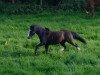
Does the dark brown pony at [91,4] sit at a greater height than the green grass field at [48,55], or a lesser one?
greater

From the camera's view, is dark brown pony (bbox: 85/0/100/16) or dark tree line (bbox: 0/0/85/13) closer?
dark brown pony (bbox: 85/0/100/16)

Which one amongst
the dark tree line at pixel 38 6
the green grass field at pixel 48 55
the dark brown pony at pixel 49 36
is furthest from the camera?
the dark tree line at pixel 38 6

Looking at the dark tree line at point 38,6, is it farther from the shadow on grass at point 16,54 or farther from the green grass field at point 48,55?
the shadow on grass at point 16,54

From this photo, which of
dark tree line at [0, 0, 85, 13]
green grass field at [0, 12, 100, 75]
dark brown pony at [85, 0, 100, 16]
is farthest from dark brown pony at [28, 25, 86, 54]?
dark tree line at [0, 0, 85, 13]

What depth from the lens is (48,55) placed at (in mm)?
13695

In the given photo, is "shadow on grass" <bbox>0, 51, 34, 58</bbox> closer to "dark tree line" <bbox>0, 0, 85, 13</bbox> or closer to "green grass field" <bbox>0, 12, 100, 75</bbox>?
"green grass field" <bbox>0, 12, 100, 75</bbox>

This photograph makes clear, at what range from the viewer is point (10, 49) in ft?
47.7

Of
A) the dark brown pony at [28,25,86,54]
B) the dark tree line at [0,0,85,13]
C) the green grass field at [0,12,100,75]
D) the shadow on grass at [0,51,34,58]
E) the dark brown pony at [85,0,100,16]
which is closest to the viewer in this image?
the green grass field at [0,12,100,75]

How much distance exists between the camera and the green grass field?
1215 cm

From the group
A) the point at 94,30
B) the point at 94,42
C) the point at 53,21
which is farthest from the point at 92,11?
the point at 94,42


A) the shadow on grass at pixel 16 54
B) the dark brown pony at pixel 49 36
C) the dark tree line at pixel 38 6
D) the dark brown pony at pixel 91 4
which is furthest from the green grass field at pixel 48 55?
the dark tree line at pixel 38 6

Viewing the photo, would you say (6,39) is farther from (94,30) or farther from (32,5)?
(32,5)

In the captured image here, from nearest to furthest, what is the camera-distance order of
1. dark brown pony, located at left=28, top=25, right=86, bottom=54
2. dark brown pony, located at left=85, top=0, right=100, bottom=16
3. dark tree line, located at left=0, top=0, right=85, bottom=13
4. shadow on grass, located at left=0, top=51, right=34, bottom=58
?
shadow on grass, located at left=0, top=51, right=34, bottom=58, dark brown pony, located at left=28, top=25, right=86, bottom=54, dark brown pony, located at left=85, top=0, right=100, bottom=16, dark tree line, located at left=0, top=0, right=85, bottom=13

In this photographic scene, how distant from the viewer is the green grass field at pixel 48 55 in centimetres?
1215
